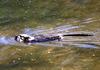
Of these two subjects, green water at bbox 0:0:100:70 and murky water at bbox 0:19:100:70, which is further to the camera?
green water at bbox 0:0:100:70

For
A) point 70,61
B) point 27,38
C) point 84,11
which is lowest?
point 70,61

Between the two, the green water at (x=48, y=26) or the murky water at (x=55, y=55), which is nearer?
the murky water at (x=55, y=55)

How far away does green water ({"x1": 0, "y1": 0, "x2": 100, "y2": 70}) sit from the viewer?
7.29 metres

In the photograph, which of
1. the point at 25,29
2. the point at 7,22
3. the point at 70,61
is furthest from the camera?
the point at 7,22

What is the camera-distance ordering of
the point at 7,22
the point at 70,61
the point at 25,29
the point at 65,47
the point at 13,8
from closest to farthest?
the point at 70,61 < the point at 65,47 < the point at 25,29 < the point at 7,22 < the point at 13,8

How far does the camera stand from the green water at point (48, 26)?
7.29 metres

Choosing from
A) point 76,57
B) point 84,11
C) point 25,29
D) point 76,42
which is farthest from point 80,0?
point 76,57

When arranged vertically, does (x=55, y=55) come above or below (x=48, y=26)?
below

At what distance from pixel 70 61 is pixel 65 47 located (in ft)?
2.41

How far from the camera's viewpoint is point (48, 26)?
31.3 feet

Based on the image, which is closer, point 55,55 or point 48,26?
point 55,55

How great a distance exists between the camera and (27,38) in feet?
27.4

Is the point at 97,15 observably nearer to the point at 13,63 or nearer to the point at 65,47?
the point at 65,47

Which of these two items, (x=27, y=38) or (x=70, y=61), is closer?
(x=70, y=61)
